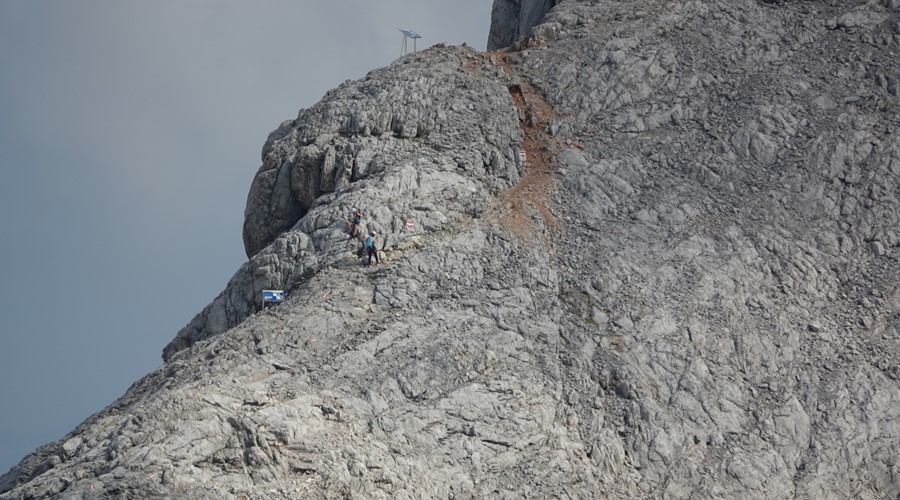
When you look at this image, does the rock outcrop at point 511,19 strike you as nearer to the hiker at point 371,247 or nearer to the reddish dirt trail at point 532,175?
the reddish dirt trail at point 532,175

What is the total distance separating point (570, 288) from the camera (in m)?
38.8

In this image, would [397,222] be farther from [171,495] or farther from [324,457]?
[171,495]

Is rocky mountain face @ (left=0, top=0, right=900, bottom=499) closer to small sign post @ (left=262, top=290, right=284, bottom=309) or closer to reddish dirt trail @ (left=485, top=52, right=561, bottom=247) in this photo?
reddish dirt trail @ (left=485, top=52, right=561, bottom=247)

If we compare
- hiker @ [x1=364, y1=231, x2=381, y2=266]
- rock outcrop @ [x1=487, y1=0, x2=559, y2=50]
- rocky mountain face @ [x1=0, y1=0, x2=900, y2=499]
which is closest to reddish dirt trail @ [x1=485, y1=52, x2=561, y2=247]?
rocky mountain face @ [x1=0, y1=0, x2=900, y2=499]

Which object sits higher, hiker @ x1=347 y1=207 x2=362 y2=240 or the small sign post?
hiker @ x1=347 y1=207 x2=362 y2=240

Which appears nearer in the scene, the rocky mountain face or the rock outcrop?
the rocky mountain face

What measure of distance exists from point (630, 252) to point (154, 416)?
16.8 meters

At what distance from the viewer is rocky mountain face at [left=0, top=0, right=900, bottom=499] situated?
3238 cm

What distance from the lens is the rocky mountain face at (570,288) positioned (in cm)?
3238

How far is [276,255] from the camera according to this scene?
38781 millimetres

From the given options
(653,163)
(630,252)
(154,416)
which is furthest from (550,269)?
(154,416)

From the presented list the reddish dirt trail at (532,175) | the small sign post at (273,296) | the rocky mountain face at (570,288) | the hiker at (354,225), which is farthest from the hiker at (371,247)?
the reddish dirt trail at (532,175)

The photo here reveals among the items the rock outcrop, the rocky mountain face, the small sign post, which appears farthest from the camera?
the rock outcrop

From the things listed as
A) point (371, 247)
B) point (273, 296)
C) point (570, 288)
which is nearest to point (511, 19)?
point (570, 288)
